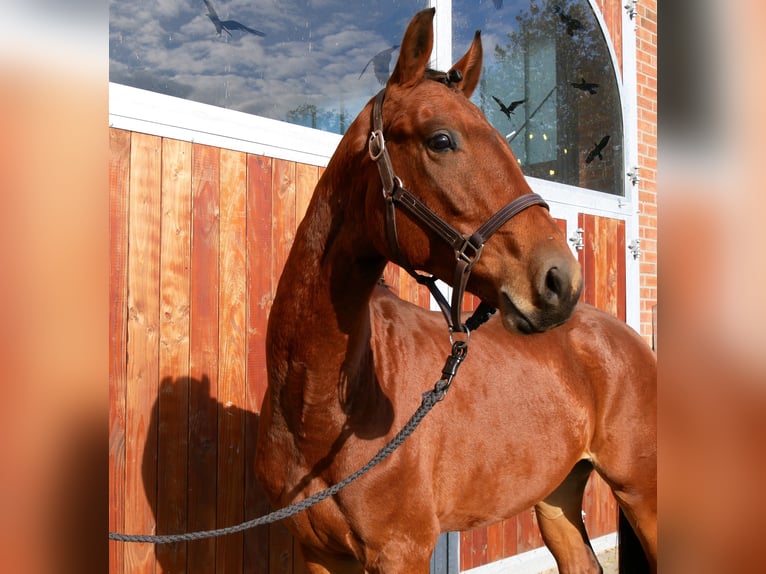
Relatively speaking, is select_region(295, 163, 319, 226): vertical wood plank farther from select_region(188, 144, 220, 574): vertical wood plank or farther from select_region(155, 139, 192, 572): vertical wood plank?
select_region(155, 139, 192, 572): vertical wood plank

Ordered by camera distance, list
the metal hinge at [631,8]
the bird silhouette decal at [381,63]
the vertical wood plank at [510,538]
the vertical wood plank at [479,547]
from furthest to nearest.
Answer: the metal hinge at [631,8] < the vertical wood plank at [510,538] < the vertical wood plank at [479,547] < the bird silhouette decal at [381,63]

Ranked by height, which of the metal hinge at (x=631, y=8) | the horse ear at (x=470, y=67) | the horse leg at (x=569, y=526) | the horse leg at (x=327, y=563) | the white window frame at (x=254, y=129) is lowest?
the horse leg at (x=569, y=526)

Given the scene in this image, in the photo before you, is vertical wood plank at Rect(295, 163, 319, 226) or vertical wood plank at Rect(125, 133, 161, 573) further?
vertical wood plank at Rect(295, 163, 319, 226)

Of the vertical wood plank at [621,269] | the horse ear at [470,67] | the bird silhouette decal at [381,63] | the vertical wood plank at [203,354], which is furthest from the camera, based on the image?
the vertical wood plank at [621,269]

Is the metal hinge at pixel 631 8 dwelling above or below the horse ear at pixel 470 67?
above

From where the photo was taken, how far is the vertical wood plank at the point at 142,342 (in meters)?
2.39

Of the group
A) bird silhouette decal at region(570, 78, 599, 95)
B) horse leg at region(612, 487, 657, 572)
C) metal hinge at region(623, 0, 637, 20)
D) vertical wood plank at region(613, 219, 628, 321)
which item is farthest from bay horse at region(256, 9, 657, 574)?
metal hinge at region(623, 0, 637, 20)

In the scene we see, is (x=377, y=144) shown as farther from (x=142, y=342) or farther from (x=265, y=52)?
(x=265, y=52)

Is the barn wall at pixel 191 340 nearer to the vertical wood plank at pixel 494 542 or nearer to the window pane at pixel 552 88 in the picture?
the vertical wood plank at pixel 494 542

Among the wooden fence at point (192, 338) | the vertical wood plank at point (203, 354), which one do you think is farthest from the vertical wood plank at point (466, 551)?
the vertical wood plank at point (203, 354)

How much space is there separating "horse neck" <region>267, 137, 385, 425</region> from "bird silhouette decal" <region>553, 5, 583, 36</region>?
140 inches

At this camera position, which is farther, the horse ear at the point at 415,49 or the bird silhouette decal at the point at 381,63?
the bird silhouette decal at the point at 381,63

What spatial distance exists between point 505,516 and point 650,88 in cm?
411

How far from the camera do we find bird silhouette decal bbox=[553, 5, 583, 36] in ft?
15.2
